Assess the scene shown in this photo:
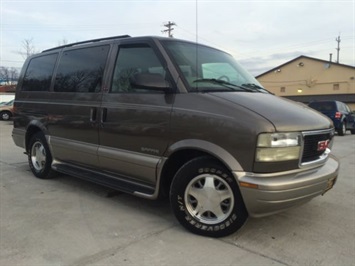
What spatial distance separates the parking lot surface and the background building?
40.6 m

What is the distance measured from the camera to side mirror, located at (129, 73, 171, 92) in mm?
3703

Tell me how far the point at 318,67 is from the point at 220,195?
47760 mm

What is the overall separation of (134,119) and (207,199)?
4.01 feet

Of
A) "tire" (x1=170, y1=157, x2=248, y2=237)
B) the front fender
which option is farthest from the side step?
the front fender

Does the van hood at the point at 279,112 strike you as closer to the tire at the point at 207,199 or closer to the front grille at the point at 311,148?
the front grille at the point at 311,148

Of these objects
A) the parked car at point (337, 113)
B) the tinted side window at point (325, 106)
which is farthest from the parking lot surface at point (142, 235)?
the tinted side window at point (325, 106)

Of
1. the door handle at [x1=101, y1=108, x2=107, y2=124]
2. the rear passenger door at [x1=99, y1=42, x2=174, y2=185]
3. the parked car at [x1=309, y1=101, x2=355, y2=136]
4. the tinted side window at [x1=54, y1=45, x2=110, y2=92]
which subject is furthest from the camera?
the parked car at [x1=309, y1=101, x2=355, y2=136]

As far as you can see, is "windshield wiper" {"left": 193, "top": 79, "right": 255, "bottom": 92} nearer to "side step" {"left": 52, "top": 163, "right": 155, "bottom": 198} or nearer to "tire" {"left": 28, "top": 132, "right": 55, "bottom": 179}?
"side step" {"left": 52, "top": 163, "right": 155, "bottom": 198}

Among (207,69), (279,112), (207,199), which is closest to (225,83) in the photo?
(207,69)

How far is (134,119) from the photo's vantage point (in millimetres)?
4031

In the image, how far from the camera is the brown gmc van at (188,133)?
3.20 metres

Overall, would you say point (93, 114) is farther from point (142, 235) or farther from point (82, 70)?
point (142, 235)

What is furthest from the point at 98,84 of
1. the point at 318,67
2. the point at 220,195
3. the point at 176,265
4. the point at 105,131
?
the point at 318,67

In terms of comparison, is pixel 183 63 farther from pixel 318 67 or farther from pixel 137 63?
pixel 318 67
